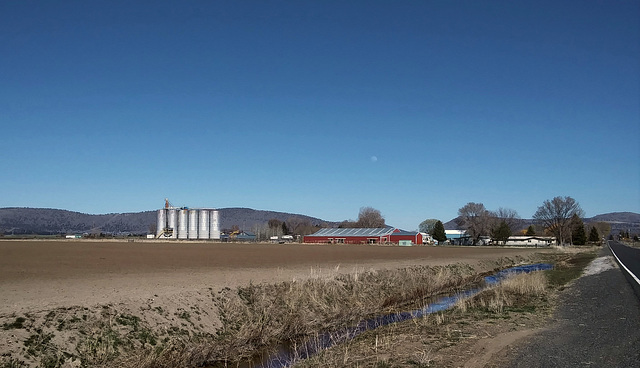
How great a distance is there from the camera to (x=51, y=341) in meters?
14.2

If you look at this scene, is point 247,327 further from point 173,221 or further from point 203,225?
point 173,221

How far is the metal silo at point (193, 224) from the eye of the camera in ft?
625

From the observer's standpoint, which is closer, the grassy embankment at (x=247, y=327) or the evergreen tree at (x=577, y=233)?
the grassy embankment at (x=247, y=327)

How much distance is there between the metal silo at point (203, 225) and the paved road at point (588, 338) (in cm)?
17728

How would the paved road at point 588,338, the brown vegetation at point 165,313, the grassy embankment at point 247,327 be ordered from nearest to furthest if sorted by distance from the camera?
the paved road at point 588,338, the grassy embankment at point 247,327, the brown vegetation at point 165,313

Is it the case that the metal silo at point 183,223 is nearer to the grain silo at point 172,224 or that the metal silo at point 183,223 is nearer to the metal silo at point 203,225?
the grain silo at point 172,224

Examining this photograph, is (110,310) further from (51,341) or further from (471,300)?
(471,300)

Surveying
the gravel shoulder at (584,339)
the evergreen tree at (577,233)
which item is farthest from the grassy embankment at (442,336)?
the evergreen tree at (577,233)

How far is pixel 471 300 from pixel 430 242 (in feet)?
528

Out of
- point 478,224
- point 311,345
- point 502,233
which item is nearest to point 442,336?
point 311,345

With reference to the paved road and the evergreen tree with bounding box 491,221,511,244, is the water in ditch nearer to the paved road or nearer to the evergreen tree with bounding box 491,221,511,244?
the paved road

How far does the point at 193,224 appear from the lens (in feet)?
629

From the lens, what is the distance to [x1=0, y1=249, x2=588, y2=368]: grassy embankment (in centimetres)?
1406

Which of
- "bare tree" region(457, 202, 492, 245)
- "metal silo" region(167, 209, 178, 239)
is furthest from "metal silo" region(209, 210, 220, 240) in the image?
"bare tree" region(457, 202, 492, 245)
